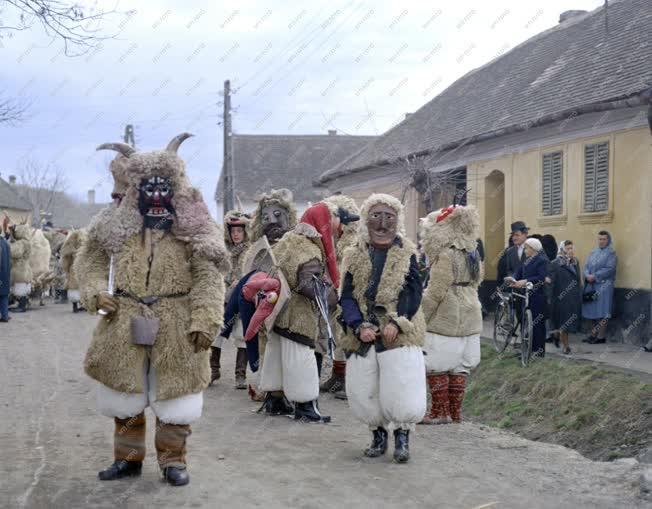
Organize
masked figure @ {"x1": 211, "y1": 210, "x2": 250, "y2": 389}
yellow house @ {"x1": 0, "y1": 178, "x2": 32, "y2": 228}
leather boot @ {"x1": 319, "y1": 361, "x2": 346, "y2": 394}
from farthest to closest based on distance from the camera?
1. yellow house @ {"x1": 0, "y1": 178, "x2": 32, "y2": 228}
2. masked figure @ {"x1": 211, "y1": 210, "x2": 250, "y2": 389}
3. leather boot @ {"x1": 319, "y1": 361, "x2": 346, "y2": 394}

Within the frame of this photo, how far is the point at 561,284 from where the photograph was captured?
14.6 metres

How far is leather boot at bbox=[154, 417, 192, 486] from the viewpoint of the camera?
6293 millimetres

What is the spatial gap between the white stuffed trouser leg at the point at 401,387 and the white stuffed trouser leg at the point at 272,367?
215 cm

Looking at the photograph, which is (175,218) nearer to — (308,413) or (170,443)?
(170,443)

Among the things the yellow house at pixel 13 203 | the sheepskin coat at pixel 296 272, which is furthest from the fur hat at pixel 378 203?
the yellow house at pixel 13 203

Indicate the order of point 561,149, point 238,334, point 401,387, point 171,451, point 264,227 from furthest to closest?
point 561,149 → point 238,334 → point 264,227 → point 401,387 → point 171,451

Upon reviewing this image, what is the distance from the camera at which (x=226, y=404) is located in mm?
10148

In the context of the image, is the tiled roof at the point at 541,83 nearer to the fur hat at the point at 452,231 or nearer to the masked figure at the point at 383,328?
the fur hat at the point at 452,231

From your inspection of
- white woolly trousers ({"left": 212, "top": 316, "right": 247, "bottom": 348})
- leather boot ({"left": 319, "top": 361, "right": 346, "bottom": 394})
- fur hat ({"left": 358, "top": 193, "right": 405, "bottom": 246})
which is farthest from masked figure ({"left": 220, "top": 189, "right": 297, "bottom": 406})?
fur hat ({"left": 358, "top": 193, "right": 405, "bottom": 246})

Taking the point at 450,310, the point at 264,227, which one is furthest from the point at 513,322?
the point at 264,227

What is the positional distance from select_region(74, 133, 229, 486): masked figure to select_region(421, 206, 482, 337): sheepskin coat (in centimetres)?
327

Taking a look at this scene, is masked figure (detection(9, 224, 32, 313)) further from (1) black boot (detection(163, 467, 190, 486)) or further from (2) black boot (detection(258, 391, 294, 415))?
(1) black boot (detection(163, 467, 190, 486))

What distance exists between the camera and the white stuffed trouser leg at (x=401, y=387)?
7.20m

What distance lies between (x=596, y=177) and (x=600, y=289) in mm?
2445
